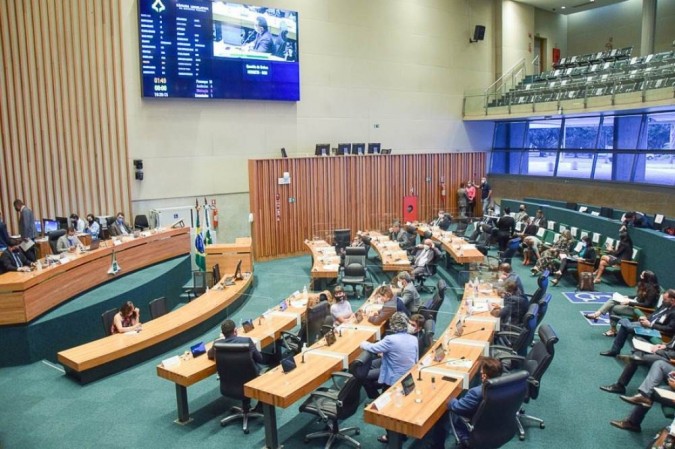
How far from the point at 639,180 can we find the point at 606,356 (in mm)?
10973

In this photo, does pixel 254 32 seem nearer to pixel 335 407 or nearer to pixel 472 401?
pixel 335 407

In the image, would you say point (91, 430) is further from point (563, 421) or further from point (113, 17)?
point (113, 17)

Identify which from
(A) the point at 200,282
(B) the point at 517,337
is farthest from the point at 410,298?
(A) the point at 200,282

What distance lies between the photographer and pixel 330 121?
1772cm

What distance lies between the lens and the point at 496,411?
4844mm

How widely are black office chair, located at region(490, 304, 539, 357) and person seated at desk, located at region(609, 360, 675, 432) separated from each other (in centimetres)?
125

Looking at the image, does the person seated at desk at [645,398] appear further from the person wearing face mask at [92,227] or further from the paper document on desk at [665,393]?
the person wearing face mask at [92,227]

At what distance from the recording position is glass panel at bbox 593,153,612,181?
59.7 ft

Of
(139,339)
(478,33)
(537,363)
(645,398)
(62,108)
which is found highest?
(478,33)

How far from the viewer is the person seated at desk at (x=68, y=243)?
419 inches

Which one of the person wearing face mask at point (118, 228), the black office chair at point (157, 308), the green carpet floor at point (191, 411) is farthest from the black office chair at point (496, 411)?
the person wearing face mask at point (118, 228)

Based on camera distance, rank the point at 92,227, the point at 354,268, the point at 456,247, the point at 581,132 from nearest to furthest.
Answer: the point at 354,268
the point at 92,227
the point at 456,247
the point at 581,132

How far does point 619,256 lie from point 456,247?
3.37 m

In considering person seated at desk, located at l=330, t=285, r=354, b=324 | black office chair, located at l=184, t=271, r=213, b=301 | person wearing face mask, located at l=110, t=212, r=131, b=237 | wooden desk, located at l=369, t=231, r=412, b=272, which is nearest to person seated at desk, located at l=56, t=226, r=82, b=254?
person wearing face mask, located at l=110, t=212, r=131, b=237
